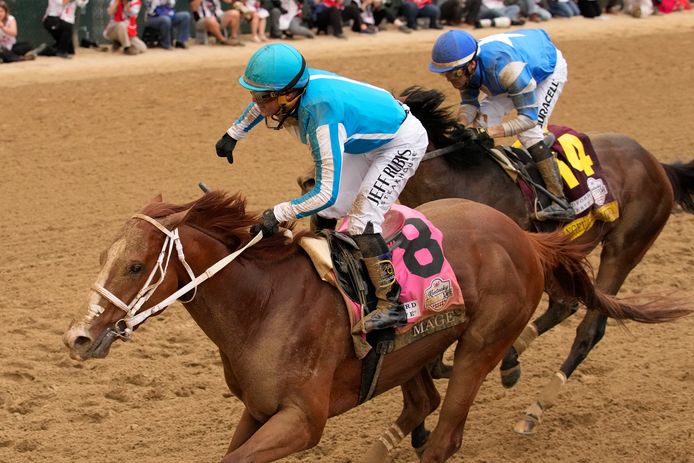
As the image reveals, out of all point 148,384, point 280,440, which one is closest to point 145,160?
point 148,384

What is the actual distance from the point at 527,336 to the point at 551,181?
3.19 ft

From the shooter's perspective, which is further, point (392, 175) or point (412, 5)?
point (412, 5)

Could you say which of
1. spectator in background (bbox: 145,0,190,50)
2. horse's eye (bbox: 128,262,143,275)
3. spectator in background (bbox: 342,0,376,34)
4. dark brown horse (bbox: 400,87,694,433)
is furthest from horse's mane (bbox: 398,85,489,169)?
spectator in background (bbox: 342,0,376,34)

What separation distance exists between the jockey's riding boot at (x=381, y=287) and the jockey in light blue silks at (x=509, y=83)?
1.91m

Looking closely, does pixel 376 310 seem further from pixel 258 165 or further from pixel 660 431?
pixel 258 165

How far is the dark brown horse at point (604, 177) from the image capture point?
625 cm

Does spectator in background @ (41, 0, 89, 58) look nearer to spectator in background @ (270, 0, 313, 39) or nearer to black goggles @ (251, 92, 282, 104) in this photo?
spectator in background @ (270, 0, 313, 39)

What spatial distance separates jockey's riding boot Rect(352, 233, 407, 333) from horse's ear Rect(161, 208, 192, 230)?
817 mm

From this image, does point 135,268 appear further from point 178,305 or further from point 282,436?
point 178,305

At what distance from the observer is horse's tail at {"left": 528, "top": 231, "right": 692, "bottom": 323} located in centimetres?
546

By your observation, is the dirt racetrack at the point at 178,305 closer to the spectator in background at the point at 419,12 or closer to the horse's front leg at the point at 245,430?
the horse's front leg at the point at 245,430

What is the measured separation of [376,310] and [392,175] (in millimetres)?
723

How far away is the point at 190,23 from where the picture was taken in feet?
51.3

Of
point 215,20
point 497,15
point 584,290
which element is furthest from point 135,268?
point 497,15
